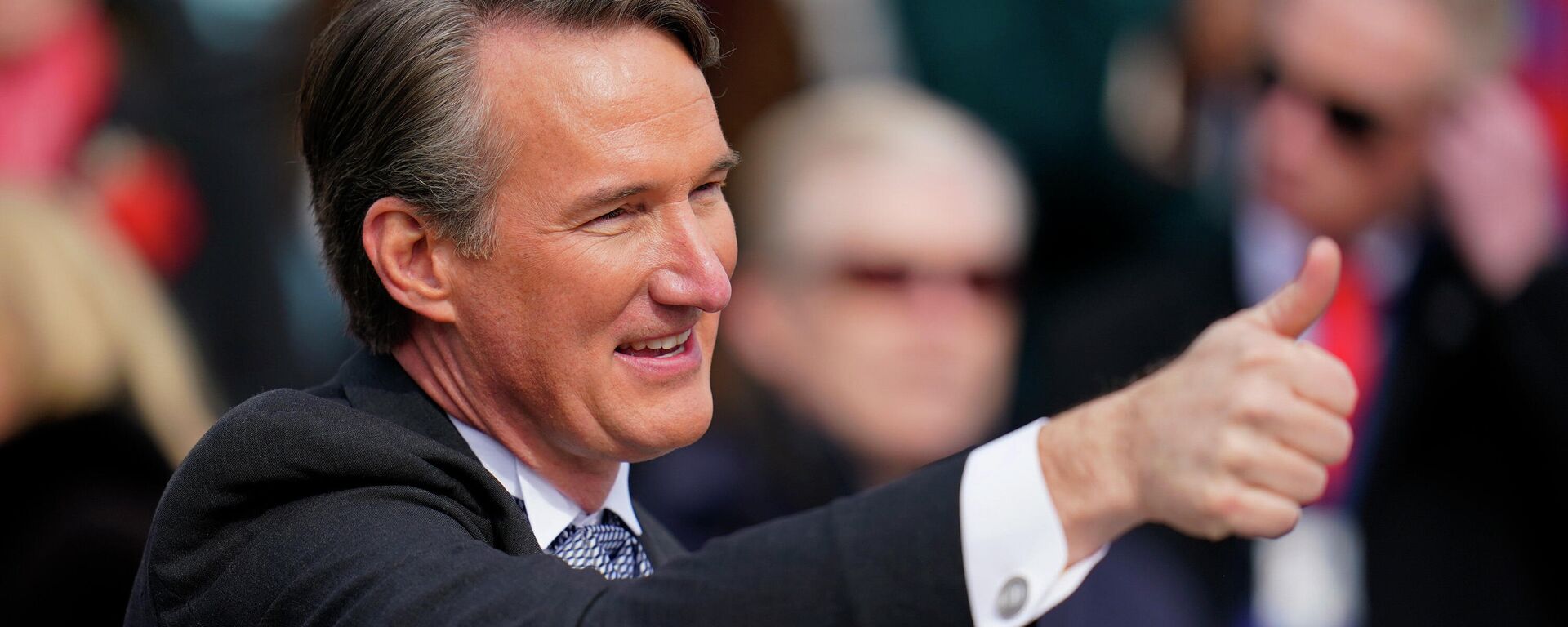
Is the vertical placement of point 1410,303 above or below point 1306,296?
below

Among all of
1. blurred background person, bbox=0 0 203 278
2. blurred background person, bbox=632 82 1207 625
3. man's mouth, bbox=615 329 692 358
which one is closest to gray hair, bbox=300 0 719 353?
man's mouth, bbox=615 329 692 358

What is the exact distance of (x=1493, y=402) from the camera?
4.26 meters

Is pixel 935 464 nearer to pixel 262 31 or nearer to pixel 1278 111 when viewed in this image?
pixel 1278 111

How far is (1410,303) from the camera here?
4.41 meters

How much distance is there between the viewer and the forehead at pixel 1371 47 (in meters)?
4.41

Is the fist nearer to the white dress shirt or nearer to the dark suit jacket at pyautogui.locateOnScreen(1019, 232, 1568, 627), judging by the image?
the white dress shirt

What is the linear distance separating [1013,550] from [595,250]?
885 mm

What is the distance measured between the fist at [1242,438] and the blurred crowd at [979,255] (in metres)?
2.07

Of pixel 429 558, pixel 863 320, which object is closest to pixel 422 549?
pixel 429 558

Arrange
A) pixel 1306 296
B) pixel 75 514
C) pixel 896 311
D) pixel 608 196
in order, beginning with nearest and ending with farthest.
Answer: pixel 1306 296
pixel 608 196
pixel 75 514
pixel 896 311

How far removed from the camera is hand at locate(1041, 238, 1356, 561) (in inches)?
64.1

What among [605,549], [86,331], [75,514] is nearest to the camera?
[605,549]

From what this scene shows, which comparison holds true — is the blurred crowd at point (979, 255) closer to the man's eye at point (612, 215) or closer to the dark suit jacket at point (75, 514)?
the dark suit jacket at point (75, 514)

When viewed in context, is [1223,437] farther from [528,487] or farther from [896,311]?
[896,311]
